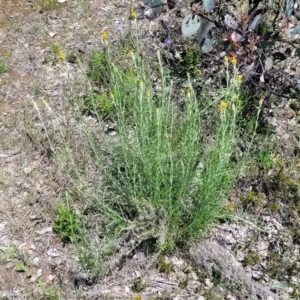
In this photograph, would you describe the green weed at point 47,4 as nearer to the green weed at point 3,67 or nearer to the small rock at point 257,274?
the green weed at point 3,67

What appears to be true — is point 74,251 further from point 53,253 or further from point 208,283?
point 208,283

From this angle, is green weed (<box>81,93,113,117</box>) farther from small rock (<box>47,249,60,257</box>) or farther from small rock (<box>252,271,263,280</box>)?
small rock (<box>252,271,263,280</box>)

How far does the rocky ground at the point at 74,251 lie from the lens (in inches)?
109

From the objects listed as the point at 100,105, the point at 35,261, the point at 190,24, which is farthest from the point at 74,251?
the point at 190,24

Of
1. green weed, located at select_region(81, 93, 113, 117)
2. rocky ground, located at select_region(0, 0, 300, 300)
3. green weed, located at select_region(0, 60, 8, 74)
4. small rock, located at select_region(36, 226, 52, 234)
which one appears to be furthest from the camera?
green weed, located at select_region(0, 60, 8, 74)

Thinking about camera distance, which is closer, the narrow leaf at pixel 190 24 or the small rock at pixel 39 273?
the narrow leaf at pixel 190 24

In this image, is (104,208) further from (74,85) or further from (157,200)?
(74,85)

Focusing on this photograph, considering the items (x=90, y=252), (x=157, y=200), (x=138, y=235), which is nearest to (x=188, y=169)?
(x=157, y=200)

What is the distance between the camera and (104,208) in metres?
2.86

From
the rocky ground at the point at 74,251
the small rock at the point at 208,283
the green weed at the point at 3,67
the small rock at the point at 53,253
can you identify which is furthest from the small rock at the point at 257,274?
the green weed at the point at 3,67

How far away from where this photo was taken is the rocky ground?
9.11ft

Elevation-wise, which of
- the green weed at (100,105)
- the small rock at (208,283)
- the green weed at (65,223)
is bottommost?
the small rock at (208,283)

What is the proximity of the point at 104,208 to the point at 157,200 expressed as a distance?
1.03 ft

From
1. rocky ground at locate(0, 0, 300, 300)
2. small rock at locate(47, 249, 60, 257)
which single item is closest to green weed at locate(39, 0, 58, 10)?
rocky ground at locate(0, 0, 300, 300)
